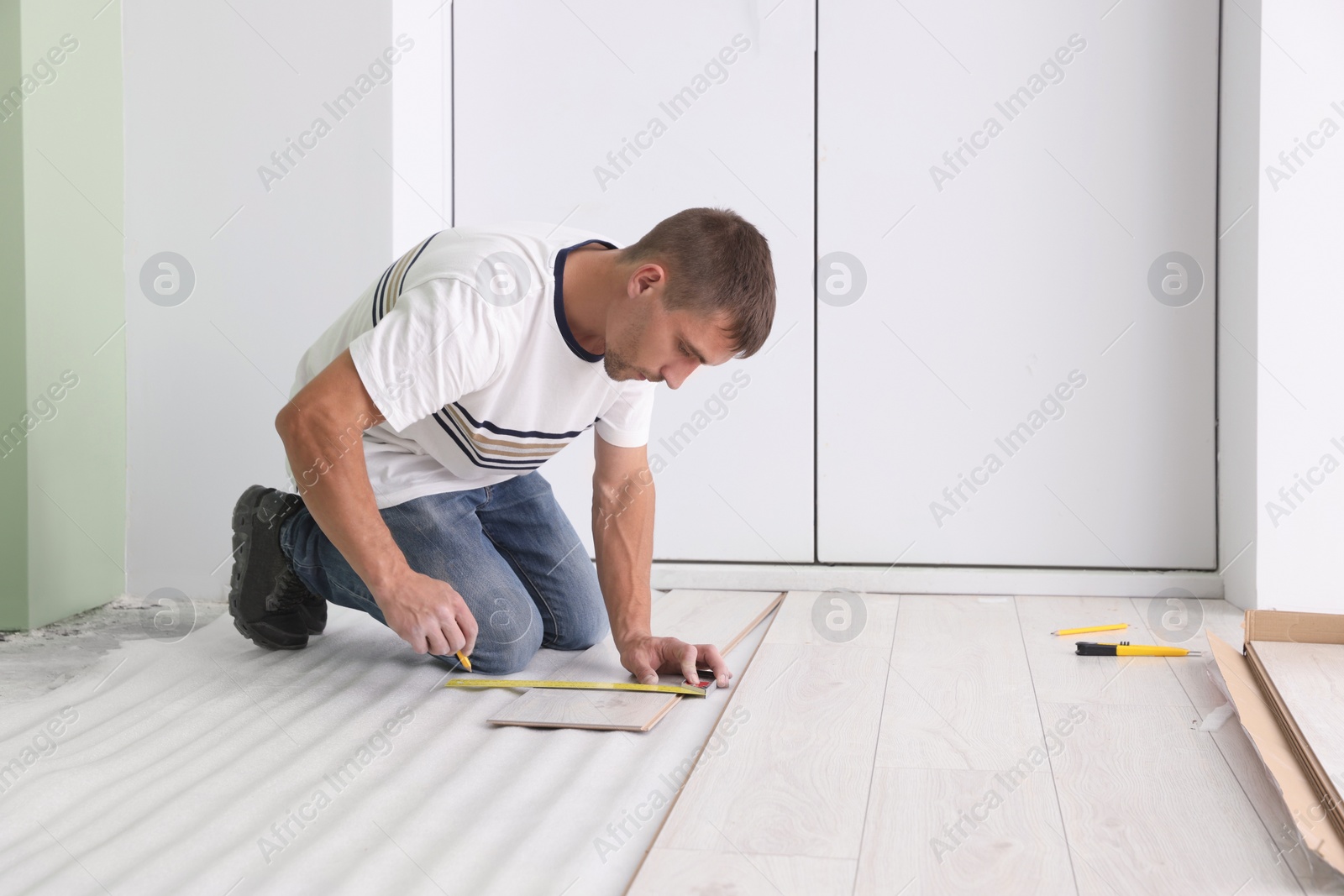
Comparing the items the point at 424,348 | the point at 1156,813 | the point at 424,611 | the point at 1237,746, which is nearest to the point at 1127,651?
the point at 1237,746

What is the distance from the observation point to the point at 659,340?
1.64 metres

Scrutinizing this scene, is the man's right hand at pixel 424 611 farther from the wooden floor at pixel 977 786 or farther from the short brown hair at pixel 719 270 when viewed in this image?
the short brown hair at pixel 719 270

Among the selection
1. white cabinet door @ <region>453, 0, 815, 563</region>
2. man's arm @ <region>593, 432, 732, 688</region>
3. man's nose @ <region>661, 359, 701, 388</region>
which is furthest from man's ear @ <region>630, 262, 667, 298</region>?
white cabinet door @ <region>453, 0, 815, 563</region>

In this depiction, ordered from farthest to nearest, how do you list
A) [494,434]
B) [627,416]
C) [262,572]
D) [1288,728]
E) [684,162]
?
[684,162] < [262,572] < [627,416] < [494,434] < [1288,728]

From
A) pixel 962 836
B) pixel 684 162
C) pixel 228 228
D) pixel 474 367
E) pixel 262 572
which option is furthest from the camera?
pixel 684 162

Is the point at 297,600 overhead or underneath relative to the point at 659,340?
underneath

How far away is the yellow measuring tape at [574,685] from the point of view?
1.83 m

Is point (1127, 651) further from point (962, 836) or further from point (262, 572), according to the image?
point (262, 572)

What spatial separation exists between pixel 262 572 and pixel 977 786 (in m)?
1.44

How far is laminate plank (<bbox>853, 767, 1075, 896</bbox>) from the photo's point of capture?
114cm

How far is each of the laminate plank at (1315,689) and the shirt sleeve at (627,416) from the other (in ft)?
3.92

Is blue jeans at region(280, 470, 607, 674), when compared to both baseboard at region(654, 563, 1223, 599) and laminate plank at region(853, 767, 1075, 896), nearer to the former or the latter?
baseboard at region(654, 563, 1223, 599)

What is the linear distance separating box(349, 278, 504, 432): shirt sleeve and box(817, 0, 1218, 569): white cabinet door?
1402 millimetres

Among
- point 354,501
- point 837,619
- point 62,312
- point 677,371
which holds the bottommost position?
point 837,619
